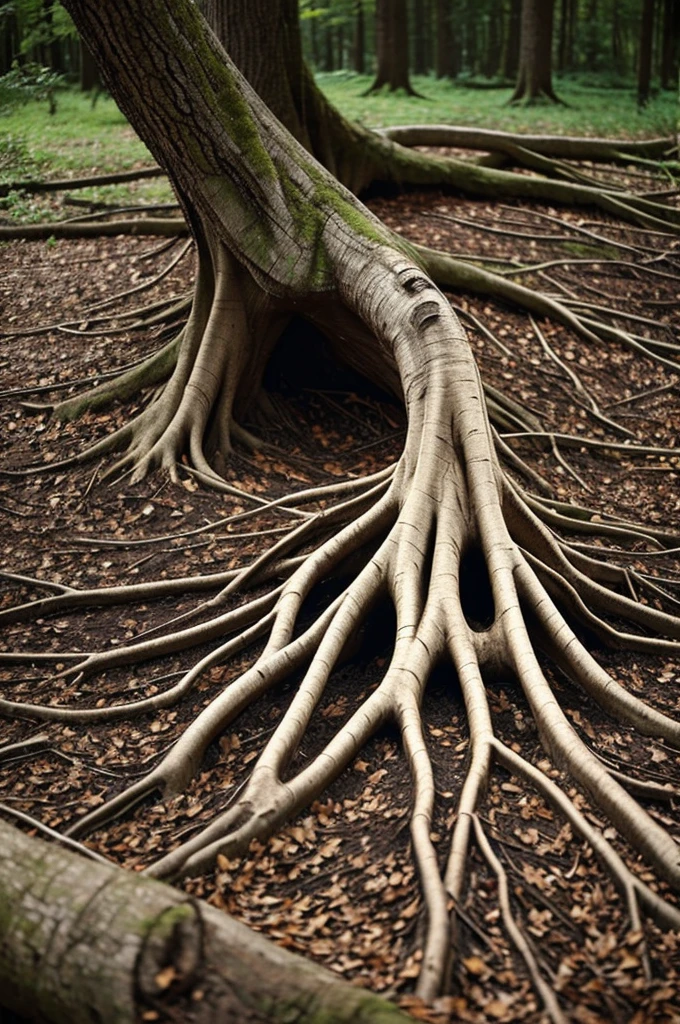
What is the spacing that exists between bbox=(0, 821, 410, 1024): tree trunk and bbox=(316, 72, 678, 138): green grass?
48.1 feet

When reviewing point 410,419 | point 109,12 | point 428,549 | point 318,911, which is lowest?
point 318,911

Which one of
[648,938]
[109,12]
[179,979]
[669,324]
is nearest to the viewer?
[179,979]

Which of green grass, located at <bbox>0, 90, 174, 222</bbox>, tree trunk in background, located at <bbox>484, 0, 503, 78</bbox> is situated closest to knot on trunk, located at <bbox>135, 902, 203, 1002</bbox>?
green grass, located at <bbox>0, 90, 174, 222</bbox>

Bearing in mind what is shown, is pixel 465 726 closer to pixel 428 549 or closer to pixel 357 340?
pixel 428 549

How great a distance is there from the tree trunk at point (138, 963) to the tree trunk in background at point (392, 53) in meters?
20.1

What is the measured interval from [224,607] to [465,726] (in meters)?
1.77

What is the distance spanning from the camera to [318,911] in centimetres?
381

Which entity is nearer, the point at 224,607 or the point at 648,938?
the point at 648,938

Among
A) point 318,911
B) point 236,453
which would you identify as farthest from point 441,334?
point 318,911

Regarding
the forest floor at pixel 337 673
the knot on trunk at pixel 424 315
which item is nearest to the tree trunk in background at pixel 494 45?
the forest floor at pixel 337 673

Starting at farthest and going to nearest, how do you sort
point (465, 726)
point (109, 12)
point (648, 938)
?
1. point (109, 12)
2. point (465, 726)
3. point (648, 938)

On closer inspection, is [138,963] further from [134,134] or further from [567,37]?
[567,37]

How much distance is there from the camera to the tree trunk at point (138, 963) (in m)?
2.60

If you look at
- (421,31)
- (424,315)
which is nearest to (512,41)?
(421,31)
